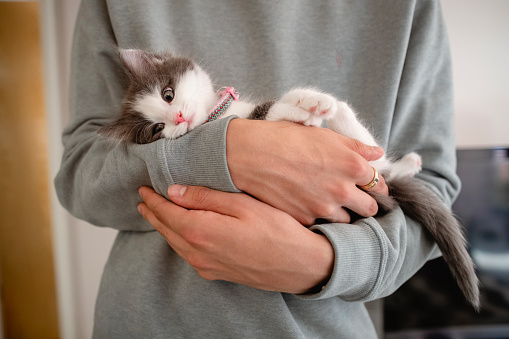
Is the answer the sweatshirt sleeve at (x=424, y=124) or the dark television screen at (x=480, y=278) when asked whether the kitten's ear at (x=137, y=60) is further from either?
the dark television screen at (x=480, y=278)

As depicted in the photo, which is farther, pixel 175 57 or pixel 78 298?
pixel 78 298

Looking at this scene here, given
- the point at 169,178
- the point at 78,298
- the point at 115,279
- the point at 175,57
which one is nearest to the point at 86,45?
the point at 175,57

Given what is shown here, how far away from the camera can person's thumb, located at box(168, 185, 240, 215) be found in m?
0.64

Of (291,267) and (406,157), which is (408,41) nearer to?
(406,157)

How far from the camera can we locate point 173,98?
893 mm

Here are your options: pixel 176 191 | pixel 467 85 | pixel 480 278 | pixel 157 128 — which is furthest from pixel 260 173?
pixel 467 85

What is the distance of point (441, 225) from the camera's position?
2.64 feet

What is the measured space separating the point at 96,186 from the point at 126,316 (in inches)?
13.8

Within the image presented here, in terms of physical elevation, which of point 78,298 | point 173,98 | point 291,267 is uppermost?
point 173,98

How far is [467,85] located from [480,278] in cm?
125

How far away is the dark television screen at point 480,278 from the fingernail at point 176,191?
1.56 meters

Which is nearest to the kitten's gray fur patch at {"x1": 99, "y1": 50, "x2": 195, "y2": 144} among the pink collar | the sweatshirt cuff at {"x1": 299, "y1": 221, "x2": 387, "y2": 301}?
the pink collar

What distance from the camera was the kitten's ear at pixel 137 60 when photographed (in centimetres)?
82

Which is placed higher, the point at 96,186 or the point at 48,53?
the point at 48,53
